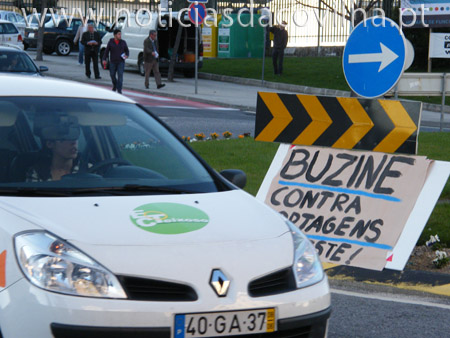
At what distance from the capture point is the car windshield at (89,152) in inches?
182

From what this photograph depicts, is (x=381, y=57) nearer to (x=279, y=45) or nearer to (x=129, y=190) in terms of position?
(x=129, y=190)

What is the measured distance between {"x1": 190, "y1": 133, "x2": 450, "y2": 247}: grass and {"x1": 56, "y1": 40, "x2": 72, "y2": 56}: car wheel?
95.4 feet

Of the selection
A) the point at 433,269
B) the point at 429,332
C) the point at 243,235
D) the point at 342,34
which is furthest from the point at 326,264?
the point at 342,34

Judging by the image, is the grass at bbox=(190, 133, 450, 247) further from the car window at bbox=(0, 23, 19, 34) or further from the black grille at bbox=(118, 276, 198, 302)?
the car window at bbox=(0, 23, 19, 34)

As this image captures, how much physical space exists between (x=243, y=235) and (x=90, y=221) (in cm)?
70

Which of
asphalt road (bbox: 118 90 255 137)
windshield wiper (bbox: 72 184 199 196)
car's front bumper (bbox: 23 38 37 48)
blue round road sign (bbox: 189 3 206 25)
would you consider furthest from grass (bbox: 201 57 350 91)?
windshield wiper (bbox: 72 184 199 196)

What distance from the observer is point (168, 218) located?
4.24 meters

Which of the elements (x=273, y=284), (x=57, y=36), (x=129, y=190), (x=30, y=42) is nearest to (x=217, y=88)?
(x=57, y=36)

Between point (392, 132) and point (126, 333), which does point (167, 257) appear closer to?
point (126, 333)

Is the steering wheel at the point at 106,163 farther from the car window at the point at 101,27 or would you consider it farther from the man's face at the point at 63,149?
the car window at the point at 101,27

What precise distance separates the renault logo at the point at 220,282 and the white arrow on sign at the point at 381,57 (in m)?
3.92

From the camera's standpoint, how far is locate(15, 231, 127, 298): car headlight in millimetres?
3768

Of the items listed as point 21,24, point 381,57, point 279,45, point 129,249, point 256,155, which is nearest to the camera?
point 129,249

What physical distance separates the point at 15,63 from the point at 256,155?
6.80 metres
